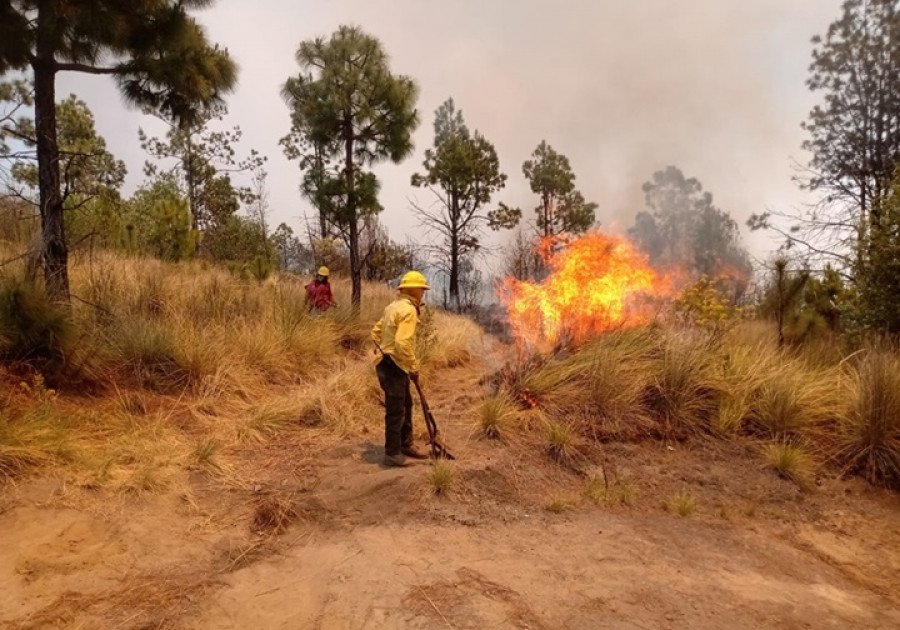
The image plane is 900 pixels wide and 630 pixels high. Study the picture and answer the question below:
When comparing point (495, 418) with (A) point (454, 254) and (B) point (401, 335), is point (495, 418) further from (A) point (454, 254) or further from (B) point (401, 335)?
(A) point (454, 254)

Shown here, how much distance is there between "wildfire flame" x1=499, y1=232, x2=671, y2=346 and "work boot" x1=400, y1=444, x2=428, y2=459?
305 cm

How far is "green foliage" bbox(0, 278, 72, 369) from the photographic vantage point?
5797 millimetres

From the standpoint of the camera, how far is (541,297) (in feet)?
31.6

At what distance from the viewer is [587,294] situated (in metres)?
9.33

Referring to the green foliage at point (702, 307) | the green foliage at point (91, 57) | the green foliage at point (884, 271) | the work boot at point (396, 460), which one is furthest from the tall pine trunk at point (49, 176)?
the green foliage at point (884, 271)

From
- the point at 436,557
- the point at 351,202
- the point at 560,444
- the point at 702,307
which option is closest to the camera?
the point at 436,557

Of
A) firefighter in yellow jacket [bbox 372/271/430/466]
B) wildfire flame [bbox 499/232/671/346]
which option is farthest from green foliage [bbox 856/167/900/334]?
firefighter in yellow jacket [bbox 372/271/430/466]

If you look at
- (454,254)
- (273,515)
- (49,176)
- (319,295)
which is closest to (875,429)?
(273,515)

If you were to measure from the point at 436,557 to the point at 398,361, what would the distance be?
185cm

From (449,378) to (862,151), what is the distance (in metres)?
15.3

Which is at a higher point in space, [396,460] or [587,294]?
[587,294]

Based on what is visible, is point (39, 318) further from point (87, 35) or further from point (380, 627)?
point (380, 627)

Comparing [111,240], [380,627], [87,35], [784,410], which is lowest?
[380,627]

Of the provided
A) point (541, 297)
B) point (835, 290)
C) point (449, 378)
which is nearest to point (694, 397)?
point (541, 297)
